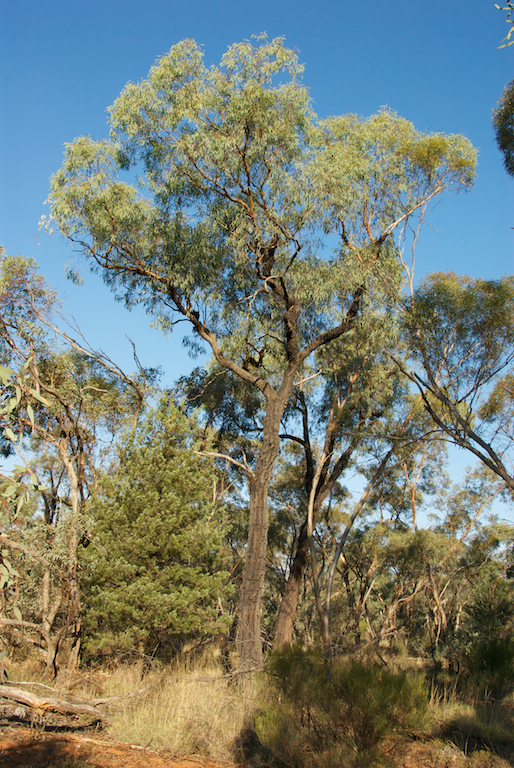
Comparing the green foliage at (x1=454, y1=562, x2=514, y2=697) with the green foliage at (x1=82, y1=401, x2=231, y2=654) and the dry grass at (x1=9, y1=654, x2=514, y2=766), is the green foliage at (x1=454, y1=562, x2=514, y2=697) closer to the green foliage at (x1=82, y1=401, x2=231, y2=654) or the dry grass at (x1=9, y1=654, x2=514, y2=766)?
the dry grass at (x1=9, y1=654, x2=514, y2=766)

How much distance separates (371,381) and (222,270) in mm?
4983

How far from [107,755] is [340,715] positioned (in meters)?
2.11

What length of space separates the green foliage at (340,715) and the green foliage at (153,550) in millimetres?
4543

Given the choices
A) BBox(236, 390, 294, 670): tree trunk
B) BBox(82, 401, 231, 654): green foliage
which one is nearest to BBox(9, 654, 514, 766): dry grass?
BBox(236, 390, 294, 670): tree trunk

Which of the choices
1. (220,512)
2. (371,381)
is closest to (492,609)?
(371,381)

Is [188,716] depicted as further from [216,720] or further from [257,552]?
[257,552]

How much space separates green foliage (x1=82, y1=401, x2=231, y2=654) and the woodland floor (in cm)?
337

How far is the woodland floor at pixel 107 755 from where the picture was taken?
4234mm

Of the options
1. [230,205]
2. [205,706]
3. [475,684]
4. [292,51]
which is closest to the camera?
[205,706]

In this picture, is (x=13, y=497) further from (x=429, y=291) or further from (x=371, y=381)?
(x=371, y=381)

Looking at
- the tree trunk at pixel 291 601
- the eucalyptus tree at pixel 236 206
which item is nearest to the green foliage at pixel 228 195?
the eucalyptus tree at pixel 236 206

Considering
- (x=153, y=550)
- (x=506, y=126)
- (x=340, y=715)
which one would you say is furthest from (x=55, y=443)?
(x=506, y=126)

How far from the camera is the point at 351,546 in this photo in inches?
754

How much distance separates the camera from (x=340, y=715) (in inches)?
167
